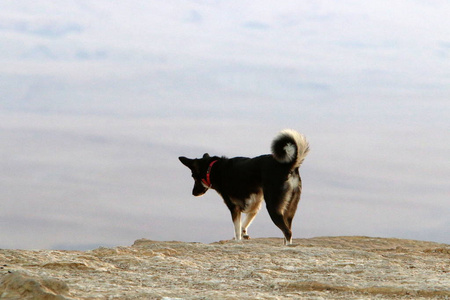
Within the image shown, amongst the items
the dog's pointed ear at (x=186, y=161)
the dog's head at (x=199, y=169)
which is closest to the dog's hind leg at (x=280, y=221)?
the dog's head at (x=199, y=169)

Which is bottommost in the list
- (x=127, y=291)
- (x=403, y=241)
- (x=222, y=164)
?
(x=127, y=291)

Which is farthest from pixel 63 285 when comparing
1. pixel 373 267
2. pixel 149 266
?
pixel 373 267

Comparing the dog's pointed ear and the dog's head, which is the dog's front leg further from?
the dog's pointed ear

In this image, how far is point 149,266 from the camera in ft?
24.3

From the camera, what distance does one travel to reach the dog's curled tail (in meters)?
10.0

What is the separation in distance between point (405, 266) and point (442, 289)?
190 cm

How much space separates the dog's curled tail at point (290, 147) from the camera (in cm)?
1004

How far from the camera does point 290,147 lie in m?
10.0

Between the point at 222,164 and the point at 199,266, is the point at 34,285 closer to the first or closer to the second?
the point at 199,266

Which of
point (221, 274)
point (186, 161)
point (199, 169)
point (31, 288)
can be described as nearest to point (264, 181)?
point (199, 169)

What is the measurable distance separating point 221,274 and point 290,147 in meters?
3.53

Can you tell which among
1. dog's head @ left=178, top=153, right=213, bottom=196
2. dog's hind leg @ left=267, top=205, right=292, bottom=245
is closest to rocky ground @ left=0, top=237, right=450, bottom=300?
dog's hind leg @ left=267, top=205, right=292, bottom=245

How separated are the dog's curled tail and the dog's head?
2.64 meters

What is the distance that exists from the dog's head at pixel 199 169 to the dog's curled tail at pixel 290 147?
264 centimetres
